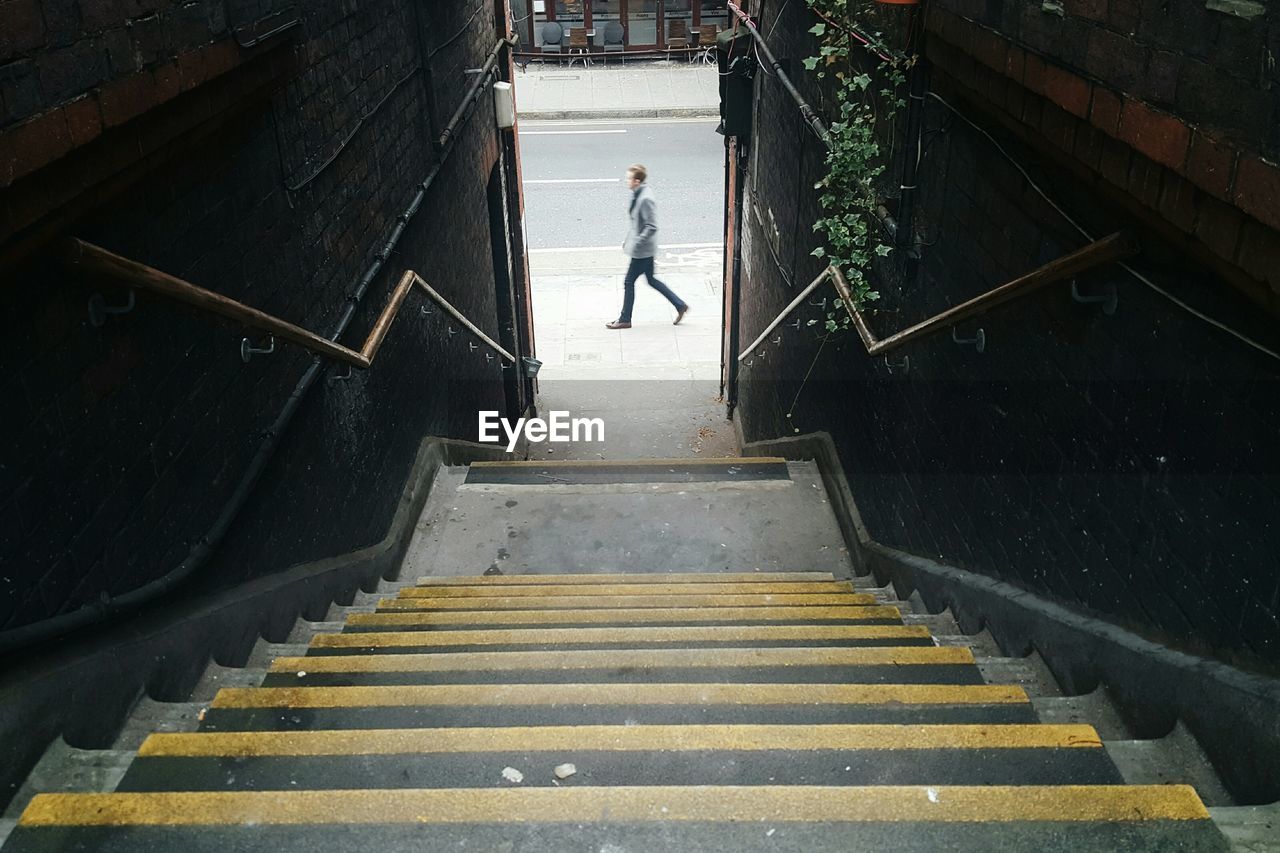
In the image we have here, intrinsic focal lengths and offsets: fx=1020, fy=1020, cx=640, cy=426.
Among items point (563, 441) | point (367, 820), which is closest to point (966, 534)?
point (367, 820)

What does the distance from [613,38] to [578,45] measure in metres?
0.70

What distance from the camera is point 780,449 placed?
7387 millimetres

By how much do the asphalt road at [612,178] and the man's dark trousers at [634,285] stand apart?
2219 mm

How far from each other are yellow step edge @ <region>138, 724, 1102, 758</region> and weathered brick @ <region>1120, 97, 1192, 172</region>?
125 cm

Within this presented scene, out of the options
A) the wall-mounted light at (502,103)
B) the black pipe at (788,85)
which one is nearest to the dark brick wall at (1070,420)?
the black pipe at (788,85)

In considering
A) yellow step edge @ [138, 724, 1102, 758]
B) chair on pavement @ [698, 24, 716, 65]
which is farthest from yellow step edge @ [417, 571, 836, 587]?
chair on pavement @ [698, 24, 716, 65]

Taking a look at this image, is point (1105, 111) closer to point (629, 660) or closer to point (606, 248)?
point (629, 660)

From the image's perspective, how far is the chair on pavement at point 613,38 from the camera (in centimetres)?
1909

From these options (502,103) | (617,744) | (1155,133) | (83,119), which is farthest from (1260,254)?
(502,103)

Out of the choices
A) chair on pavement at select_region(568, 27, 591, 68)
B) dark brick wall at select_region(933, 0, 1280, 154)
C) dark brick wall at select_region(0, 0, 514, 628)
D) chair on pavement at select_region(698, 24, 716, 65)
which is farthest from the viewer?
chair on pavement at select_region(568, 27, 591, 68)

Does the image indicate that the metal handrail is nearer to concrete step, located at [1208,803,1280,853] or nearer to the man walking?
concrete step, located at [1208,803,1280,853]

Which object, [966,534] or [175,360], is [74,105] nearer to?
[175,360]

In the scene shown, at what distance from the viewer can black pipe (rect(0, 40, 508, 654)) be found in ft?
7.38

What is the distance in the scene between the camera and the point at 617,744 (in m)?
2.24
